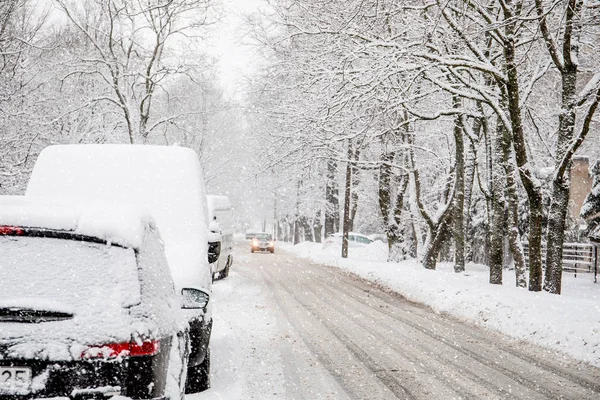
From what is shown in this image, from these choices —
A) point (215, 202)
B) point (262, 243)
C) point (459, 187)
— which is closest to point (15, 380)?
point (215, 202)

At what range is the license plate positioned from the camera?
2.68m

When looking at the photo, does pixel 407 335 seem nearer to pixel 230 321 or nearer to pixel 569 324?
pixel 569 324

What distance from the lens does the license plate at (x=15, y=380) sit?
268 centimetres

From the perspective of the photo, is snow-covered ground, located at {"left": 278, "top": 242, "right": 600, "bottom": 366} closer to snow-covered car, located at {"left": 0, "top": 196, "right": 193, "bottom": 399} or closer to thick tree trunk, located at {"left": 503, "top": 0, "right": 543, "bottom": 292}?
thick tree trunk, located at {"left": 503, "top": 0, "right": 543, "bottom": 292}

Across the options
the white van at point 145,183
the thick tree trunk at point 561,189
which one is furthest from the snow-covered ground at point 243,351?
the thick tree trunk at point 561,189

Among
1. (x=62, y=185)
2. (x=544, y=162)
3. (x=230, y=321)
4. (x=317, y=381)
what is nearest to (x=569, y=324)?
(x=317, y=381)

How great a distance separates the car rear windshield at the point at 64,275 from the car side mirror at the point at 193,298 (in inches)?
48.6

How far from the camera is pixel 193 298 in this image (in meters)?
4.18

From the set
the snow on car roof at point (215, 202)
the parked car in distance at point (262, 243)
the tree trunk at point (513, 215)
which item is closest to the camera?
the tree trunk at point (513, 215)

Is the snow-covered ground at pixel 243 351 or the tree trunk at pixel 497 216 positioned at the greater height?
the tree trunk at pixel 497 216

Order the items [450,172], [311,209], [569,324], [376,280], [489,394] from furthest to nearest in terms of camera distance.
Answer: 1. [311,209]
2. [450,172]
3. [376,280]
4. [569,324]
5. [489,394]

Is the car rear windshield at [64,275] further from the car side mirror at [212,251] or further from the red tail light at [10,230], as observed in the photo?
the car side mirror at [212,251]

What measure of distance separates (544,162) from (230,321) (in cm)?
2241

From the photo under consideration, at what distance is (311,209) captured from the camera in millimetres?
52344
